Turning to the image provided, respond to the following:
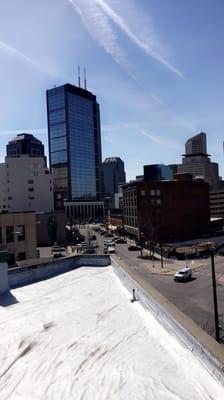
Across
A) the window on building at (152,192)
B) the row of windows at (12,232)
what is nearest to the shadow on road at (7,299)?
the row of windows at (12,232)

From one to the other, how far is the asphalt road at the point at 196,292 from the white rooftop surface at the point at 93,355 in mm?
11979

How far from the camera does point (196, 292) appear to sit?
153ft

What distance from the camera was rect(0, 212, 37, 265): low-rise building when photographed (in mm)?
56250

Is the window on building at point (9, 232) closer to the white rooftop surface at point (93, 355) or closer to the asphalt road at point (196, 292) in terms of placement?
the asphalt road at point (196, 292)

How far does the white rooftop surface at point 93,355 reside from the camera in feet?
36.7

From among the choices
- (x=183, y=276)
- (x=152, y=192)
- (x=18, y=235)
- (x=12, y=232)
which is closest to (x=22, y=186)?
(x=152, y=192)

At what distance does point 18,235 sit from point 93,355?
46745 mm

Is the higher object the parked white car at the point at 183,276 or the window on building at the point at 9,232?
the window on building at the point at 9,232

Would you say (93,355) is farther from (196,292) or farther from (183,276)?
(183,276)

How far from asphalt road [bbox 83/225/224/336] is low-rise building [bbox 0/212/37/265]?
1886 centimetres

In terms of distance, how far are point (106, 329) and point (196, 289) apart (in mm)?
33968

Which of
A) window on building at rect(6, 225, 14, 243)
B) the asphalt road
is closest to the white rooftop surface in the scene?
the asphalt road

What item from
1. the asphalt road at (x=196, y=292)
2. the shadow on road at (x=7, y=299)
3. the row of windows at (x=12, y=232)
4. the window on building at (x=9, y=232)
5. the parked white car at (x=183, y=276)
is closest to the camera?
the shadow on road at (x=7, y=299)

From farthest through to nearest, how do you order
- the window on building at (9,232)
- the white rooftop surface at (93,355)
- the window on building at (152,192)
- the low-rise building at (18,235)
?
the window on building at (152,192) → the window on building at (9,232) → the low-rise building at (18,235) → the white rooftop surface at (93,355)
